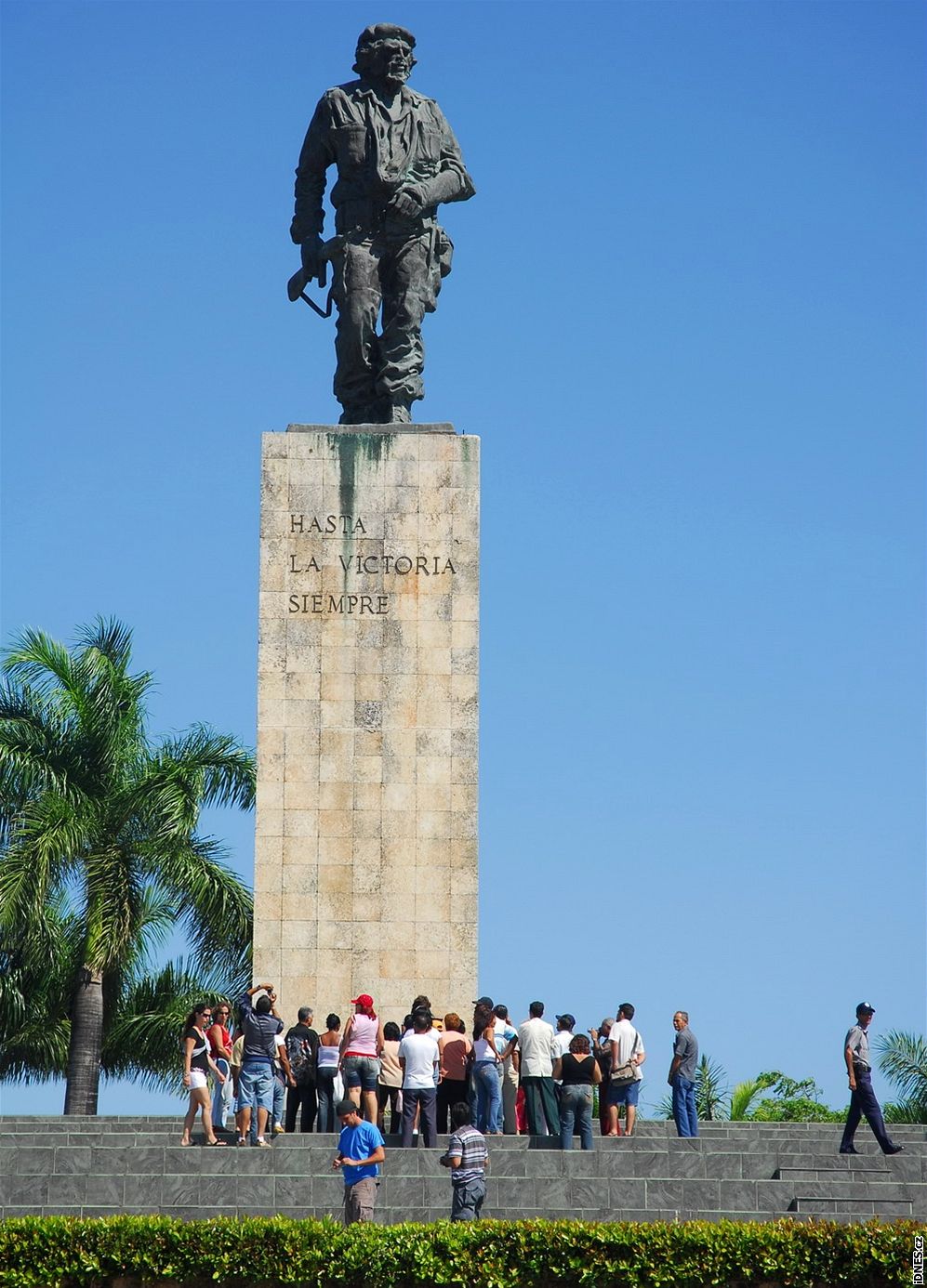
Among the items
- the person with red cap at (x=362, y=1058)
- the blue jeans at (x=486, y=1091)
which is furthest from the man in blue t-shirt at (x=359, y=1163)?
the blue jeans at (x=486, y=1091)

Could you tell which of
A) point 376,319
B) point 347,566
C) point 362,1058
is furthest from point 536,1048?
point 376,319

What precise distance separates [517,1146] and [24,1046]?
13762mm

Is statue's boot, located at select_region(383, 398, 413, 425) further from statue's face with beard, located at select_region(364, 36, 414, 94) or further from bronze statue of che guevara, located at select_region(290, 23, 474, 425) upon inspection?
statue's face with beard, located at select_region(364, 36, 414, 94)

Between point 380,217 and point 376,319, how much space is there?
49.3 inches

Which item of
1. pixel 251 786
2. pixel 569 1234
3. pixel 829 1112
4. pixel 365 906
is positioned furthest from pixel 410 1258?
pixel 829 1112

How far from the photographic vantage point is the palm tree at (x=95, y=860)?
3141 centimetres

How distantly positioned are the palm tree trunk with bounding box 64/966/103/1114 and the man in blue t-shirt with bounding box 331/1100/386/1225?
1360 centimetres

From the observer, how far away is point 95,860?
3180 cm

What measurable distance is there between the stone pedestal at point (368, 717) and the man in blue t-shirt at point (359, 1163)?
7.35 metres

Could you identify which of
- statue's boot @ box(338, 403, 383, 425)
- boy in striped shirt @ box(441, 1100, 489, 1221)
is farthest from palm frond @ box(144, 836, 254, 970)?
boy in striped shirt @ box(441, 1100, 489, 1221)

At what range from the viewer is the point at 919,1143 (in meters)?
21.5

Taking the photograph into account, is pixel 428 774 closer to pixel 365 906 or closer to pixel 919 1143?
pixel 365 906

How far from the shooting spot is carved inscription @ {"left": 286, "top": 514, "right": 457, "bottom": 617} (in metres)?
26.5

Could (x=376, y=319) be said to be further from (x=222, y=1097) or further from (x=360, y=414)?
(x=222, y=1097)
